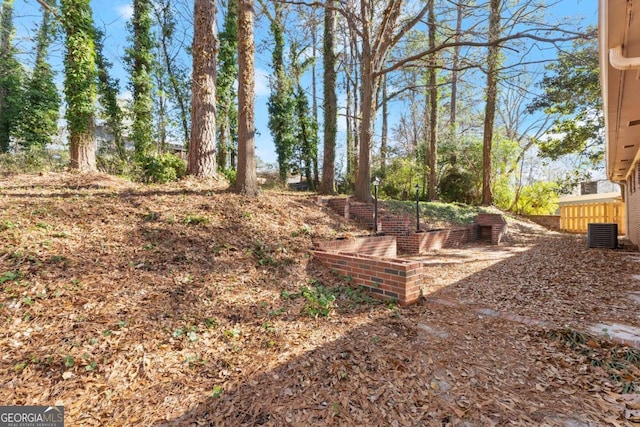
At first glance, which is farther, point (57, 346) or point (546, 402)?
point (57, 346)

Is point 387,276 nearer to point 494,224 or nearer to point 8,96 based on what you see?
point 494,224

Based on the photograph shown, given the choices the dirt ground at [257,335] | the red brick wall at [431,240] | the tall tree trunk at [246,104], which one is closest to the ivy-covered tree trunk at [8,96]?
the dirt ground at [257,335]

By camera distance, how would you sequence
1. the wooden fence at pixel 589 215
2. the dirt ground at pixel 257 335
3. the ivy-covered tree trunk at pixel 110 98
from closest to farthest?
the dirt ground at pixel 257 335
the ivy-covered tree trunk at pixel 110 98
the wooden fence at pixel 589 215

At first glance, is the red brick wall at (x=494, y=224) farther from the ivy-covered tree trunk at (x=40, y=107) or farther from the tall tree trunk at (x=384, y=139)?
the ivy-covered tree trunk at (x=40, y=107)

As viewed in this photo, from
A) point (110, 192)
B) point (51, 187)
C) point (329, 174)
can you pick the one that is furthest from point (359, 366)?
point (329, 174)

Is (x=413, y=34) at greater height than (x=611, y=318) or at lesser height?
greater

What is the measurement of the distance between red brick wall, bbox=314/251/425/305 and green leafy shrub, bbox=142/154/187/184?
176 inches

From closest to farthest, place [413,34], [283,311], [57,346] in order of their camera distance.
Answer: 1. [57,346]
2. [283,311]
3. [413,34]

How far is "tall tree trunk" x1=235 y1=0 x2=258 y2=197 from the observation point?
529cm

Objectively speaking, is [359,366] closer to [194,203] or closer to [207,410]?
[207,410]

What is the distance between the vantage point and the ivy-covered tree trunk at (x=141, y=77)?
10578mm

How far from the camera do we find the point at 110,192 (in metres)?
4.70

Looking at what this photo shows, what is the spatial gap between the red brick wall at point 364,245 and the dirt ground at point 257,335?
12.7 inches

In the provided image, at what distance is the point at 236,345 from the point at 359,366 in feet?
3.23
